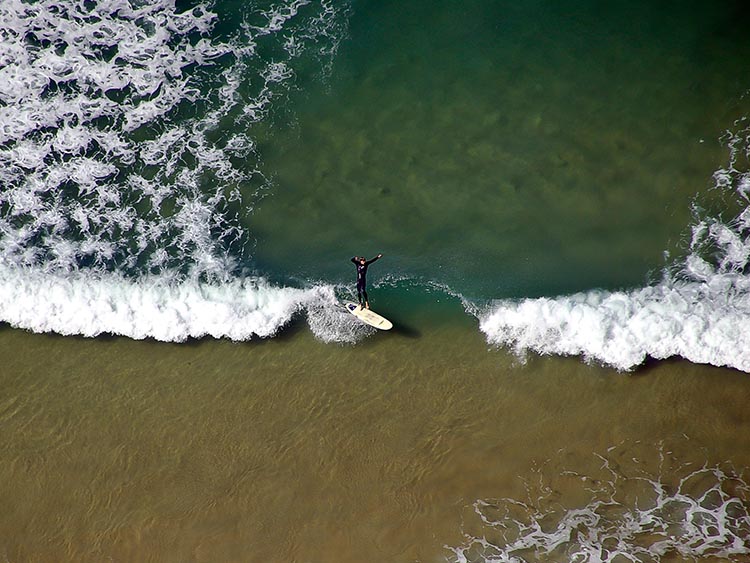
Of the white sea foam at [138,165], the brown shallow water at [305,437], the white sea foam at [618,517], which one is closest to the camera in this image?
the white sea foam at [618,517]

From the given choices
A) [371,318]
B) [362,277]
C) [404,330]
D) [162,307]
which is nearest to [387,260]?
[362,277]

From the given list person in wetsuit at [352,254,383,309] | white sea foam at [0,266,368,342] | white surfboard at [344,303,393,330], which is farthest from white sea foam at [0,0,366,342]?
person in wetsuit at [352,254,383,309]

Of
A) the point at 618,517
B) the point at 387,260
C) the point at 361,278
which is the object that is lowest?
the point at 618,517

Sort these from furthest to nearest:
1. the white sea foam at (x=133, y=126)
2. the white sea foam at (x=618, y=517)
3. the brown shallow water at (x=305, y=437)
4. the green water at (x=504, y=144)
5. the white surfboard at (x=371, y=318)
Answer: the white sea foam at (x=133, y=126)
the green water at (x=504, y=144)
the white surfboard at (x=371, y=318)
the brown shallow water at (x=305, y=437)
the white sea foam at (x=618, y=517)

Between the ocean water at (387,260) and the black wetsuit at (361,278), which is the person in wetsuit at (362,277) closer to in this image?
the black wetsuit at (361,278)

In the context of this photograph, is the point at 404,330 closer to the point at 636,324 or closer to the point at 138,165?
the point at 636,324

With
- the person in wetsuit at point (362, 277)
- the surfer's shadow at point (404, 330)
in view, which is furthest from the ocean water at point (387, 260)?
the person in wetsuit at point (362, 277)

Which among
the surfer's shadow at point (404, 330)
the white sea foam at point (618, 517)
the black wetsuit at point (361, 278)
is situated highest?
the black wetsuit at point (361, 278)

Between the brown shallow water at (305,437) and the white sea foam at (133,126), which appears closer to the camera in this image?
the brown shallow water at (305,437)
